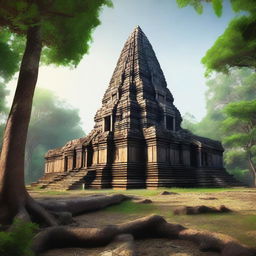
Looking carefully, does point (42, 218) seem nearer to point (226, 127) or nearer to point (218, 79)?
point (226, 127)

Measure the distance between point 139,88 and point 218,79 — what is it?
45.3m

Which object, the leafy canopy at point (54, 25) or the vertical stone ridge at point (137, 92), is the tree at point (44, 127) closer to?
the vertical stone ridge at point (137, 92)

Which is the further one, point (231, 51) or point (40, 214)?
point (231, 51)

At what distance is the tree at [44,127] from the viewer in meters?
46.5

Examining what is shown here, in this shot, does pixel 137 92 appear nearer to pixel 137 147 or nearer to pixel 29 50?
pixel 137 147

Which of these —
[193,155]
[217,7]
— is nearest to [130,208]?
[217,7]

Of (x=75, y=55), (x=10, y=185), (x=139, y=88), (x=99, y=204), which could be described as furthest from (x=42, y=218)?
(x=139, y=88)

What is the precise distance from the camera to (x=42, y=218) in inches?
171

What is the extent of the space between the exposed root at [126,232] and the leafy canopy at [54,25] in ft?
14.8

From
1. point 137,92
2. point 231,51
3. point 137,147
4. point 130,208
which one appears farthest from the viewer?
point 137,92

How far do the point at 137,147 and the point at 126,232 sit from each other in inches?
521

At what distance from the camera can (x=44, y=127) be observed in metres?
48.3

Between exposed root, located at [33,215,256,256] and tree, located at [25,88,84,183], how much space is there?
46.2 m

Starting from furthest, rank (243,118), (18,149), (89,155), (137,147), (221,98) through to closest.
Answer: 1. (221,98)
2. (243,118)
3. (89,155)
4. (137,147)
5. (18,149)
